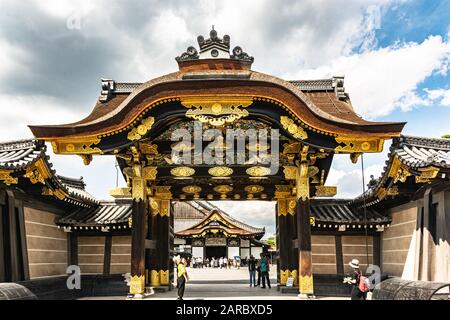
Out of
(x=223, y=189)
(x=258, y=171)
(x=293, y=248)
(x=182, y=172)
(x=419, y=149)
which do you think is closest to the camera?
(x=419, y=149)

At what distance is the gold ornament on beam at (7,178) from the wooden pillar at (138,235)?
11.3ft

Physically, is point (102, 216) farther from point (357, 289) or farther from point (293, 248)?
point (357, 289)

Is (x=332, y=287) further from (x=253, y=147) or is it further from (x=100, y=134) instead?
(x=100, y=134)

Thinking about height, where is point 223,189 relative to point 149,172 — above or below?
below

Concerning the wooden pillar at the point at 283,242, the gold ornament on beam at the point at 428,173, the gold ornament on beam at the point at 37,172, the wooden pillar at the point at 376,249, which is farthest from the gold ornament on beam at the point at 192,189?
the gold ornament on beam at the point at 428,173

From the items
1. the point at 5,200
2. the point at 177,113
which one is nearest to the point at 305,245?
the point at 177,113

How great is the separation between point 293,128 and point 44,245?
8.96 m

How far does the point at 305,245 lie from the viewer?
39.9 ft

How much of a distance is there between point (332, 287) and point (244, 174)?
5.52 meters

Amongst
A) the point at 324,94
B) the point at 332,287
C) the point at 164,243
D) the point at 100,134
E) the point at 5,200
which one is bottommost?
the point at 332,287

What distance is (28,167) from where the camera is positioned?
10641 mm

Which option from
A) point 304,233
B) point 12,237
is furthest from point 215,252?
point 12,237

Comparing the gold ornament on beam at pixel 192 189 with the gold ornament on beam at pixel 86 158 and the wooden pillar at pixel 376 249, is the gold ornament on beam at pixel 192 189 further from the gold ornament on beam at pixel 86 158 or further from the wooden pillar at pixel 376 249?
the wooden pillar at pixel 376 249
